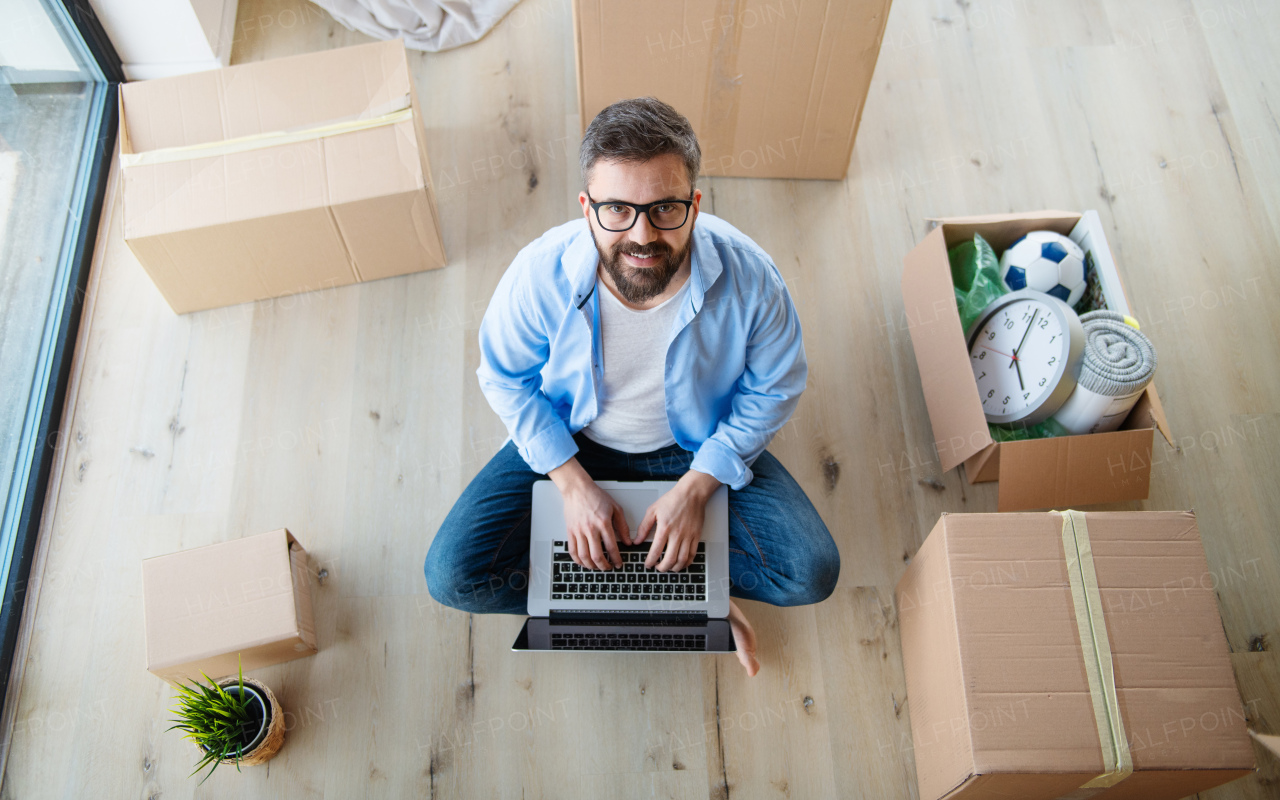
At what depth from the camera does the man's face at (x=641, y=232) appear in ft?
3.54

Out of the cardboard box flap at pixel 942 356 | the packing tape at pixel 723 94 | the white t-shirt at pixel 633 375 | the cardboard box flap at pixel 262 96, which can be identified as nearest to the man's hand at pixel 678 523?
the white t-shirt at pixel 633 375

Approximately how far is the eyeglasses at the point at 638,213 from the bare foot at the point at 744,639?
76 centimetres

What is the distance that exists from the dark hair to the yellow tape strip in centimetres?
86

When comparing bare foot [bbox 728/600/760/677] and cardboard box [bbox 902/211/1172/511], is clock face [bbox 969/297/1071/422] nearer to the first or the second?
cardboard box [bbox 902/211/1172/511]

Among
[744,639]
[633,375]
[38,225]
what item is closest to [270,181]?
[38,225]

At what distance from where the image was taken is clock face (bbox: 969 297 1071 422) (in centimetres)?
156

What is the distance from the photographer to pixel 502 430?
5.88 ft

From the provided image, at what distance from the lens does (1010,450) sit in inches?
60.4

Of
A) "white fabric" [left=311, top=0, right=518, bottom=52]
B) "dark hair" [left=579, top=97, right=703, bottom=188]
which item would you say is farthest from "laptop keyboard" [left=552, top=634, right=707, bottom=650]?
"white fabric" [left=311, top=0, right=518, bottom=52]

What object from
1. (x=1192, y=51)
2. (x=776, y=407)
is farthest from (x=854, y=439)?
(x=1192, y=51)

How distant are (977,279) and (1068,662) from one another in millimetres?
839

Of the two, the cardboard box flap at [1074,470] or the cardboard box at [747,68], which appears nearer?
the cardboard box flap at [1074,470]

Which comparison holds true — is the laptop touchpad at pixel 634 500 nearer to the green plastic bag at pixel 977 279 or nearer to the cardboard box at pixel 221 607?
the cardboard box at pixel 221 607

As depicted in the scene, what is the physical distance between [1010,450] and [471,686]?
1114 millimetres
